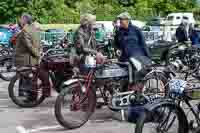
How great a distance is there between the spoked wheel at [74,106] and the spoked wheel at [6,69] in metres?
5.77

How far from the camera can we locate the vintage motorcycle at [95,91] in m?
7.38

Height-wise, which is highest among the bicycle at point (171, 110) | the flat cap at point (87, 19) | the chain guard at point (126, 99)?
the flat cap at point (87, 19)

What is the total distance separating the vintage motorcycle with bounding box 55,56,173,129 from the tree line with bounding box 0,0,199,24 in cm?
2720

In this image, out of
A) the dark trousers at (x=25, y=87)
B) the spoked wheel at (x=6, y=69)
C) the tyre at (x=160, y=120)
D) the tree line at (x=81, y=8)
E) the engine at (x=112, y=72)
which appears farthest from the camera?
the tree line at (x=81, y=8)

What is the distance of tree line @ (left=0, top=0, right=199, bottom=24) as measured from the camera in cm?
3528

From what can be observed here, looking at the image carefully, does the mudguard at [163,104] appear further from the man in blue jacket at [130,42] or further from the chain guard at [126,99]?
the man in blue jacket at [130,42]

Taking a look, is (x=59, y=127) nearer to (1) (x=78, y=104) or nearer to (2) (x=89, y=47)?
(1) (x=78, y=104)

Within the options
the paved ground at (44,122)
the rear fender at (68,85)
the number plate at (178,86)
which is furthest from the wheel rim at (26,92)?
the number plate at (178,86)

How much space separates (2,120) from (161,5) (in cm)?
4358

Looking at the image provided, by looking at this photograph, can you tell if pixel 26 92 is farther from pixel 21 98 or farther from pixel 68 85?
pixel 68 85

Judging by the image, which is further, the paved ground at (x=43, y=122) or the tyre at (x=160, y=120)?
the paved ground at (x=43, y=122)

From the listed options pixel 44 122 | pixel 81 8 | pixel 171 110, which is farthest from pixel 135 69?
pixel 81 8

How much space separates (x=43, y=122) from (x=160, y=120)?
2.74 metres

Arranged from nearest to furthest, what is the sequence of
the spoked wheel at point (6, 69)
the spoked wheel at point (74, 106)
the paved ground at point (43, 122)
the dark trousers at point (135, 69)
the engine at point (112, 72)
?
1. the spoked wheel at point (74, 106)
2. the paved ground at point (43, 122)
3. the engine at point (112, 72)
4. the dark trousers at point (135, 69)
5. the spoked wheel at point (6, 69)
